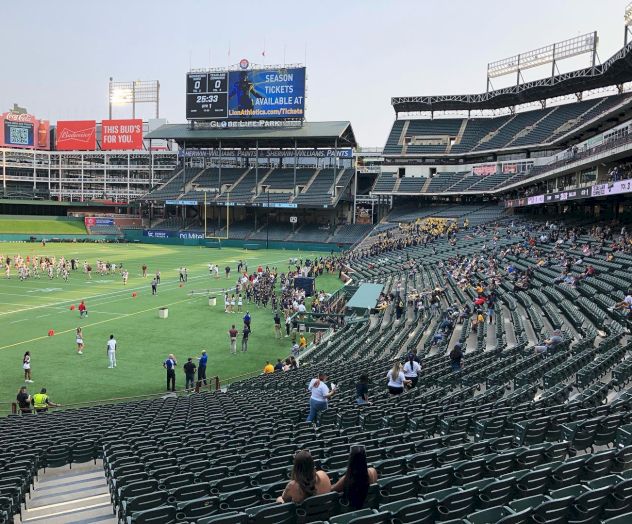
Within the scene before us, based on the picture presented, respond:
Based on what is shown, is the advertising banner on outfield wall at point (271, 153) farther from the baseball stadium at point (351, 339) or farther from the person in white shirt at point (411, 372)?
the person in white shirt at point (411, 372)

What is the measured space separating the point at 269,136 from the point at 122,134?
3336 centimetres

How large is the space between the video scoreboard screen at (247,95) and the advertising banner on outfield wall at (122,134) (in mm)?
17152

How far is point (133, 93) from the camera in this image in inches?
4540

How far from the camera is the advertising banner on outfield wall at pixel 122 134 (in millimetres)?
102125

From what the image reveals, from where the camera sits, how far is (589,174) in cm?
4081

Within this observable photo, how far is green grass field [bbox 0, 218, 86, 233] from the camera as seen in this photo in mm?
80750

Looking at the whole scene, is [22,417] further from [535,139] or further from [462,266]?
[535,139]

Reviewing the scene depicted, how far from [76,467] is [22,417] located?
16.1 feet

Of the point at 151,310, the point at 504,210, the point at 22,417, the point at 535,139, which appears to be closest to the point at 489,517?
the point at 22,417

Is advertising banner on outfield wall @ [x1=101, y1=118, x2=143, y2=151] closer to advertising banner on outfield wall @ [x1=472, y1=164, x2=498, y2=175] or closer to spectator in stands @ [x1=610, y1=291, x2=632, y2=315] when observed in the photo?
advertising banner on outfield wall @ [x1=472, y1=164, x2=498, y2=175]

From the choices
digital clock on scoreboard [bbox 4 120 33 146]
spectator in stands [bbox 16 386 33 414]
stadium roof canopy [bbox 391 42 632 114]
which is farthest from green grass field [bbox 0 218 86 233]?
spectator in stands [bbox 16 386 33 414]

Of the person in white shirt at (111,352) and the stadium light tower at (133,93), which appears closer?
the person in white shirt at (111,352)

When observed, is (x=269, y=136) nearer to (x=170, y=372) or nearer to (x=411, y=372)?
(x=170, y=372)

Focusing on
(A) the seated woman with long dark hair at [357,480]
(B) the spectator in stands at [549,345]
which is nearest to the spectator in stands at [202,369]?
(B) the spectator in stands at [549,345]
